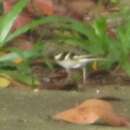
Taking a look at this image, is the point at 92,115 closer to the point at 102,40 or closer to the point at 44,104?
the point at 44,104

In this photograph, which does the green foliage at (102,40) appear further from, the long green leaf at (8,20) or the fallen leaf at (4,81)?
the fallen leaf at (4,81)

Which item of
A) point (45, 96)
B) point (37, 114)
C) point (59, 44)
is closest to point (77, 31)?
point (59, 44)

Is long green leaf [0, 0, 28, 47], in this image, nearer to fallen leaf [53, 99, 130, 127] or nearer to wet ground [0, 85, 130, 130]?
wet ground [0, 85, 130, 130]

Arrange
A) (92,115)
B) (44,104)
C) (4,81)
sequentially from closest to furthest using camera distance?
(92,115) < (44,104) < (4,81)

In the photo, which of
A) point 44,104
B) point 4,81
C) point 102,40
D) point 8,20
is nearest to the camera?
point 44,104

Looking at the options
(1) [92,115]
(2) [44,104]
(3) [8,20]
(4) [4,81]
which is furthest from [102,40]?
(1) [92,115]

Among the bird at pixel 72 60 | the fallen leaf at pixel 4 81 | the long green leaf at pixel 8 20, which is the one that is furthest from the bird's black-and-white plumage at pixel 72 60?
the long green leaf at pixel 8 20

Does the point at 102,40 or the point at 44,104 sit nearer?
the point at 44,104
